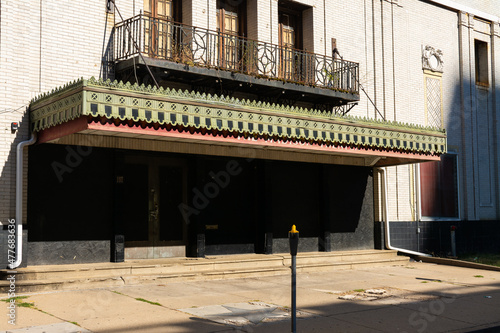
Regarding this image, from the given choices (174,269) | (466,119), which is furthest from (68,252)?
(466,119)

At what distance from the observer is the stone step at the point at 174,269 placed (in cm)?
1097

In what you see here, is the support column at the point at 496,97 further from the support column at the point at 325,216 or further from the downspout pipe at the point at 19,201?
the downspout pipe at the point at 19,201

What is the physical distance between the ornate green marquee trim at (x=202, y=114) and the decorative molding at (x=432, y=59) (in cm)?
561

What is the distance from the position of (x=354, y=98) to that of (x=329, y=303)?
7.85m

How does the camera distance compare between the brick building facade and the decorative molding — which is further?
the decorative molding

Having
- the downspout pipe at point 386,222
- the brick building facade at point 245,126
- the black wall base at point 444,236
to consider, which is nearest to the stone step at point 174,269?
the brick building facade at point 245,126

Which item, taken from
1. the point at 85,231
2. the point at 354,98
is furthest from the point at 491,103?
the point at 85,231

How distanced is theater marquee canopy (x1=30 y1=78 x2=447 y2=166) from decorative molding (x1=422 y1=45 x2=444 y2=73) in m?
4.73

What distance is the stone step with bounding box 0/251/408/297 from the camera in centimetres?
1097

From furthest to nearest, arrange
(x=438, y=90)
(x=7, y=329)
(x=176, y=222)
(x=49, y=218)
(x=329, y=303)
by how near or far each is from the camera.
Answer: (x=438, y=90) < (x=176, y=222) < (x=49, y=218) < (x=329, y=303) < (x=7, y=329)

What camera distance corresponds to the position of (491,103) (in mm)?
22438

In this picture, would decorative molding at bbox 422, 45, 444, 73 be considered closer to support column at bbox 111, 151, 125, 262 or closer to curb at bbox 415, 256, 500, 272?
curb at bbox 415, 256, 500, 272

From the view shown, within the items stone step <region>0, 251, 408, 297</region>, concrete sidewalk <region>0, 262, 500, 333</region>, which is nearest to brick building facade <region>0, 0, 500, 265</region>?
stone step <region>0, 251, 408, 297</region>

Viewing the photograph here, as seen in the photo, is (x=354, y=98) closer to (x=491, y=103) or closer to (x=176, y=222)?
(x=176, y=222)
